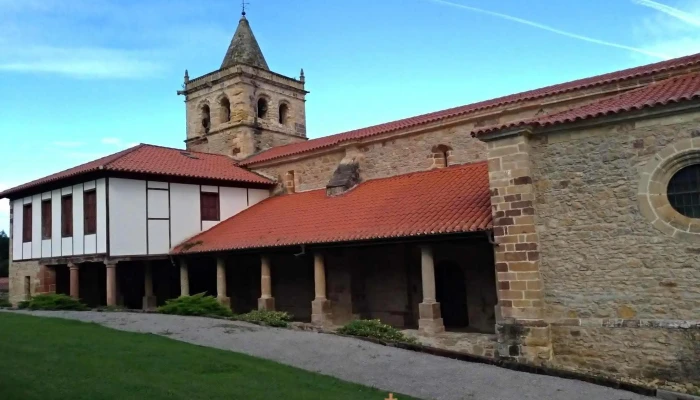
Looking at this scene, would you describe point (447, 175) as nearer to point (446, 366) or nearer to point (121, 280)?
point (446, 366)

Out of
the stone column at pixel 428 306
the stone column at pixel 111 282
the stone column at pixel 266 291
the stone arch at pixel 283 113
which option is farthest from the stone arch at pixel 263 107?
the stone column at pixel 428 306

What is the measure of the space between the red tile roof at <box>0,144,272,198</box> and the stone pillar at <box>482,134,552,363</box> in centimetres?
1186

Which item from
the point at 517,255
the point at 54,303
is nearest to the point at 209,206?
the point at 54,303

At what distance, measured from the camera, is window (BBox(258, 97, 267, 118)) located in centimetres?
2867

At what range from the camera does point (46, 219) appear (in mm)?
21391

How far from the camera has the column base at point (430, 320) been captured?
13.5 meters

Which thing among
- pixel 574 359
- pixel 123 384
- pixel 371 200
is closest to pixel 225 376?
pixel 123 384

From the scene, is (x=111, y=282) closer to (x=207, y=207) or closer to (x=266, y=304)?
(x=207, y=207)

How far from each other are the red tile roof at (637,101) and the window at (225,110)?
18.6 meters

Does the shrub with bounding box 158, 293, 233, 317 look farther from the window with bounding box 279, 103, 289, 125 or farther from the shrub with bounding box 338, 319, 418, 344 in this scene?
the window with bounding box 279, 103, 289, 125

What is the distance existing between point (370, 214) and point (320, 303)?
280 centimetres

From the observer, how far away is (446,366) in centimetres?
982

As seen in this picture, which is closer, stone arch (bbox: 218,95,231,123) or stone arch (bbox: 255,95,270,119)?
stone arch (bbox: 218,95,231,123)

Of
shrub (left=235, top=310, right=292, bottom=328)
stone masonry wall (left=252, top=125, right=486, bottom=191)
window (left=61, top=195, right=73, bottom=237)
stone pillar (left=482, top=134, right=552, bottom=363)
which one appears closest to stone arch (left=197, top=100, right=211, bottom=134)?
stone masonry wall (left=252, top=125, right=486, bottom=191)
